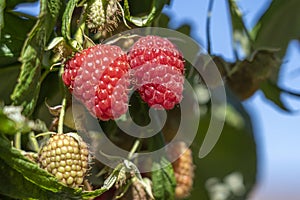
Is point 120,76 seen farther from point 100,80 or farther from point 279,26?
point 279,26

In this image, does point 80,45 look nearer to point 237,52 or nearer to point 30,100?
point 30,100

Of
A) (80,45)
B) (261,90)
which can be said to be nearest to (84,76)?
(80,45)

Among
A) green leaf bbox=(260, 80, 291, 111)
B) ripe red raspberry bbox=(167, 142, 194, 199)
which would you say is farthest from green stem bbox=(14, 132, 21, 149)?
green leaf bbox=(260, 80, 291, 111)

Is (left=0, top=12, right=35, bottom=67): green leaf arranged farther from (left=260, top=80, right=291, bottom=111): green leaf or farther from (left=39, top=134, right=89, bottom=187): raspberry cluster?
(left=260, top=80, right=291, bottom=111): green leaf

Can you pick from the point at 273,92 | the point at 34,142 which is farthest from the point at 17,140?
the point at 273,92

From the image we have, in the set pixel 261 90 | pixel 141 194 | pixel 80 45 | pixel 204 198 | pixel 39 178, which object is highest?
pixel 80 45

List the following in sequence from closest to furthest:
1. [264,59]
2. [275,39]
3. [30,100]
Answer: [30,100] → [264,59] → [275,39]
